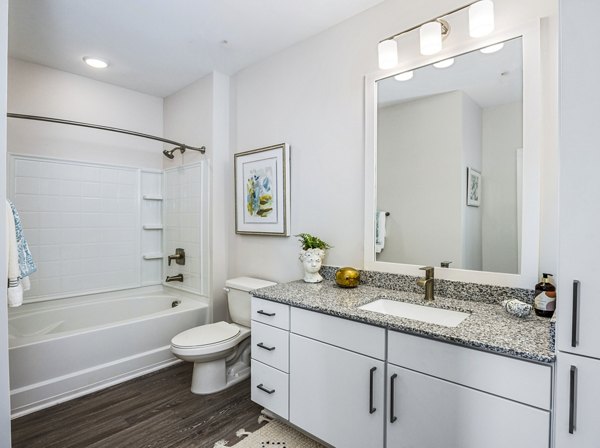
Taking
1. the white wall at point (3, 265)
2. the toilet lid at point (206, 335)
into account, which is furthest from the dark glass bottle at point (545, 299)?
the white wall at point (3, 265)

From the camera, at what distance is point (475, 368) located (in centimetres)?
115

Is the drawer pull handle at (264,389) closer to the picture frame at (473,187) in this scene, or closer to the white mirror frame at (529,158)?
the white mirror frame at (529,158)

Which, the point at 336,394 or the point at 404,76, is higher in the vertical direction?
the point at 404,76

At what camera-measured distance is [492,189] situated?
1581mm

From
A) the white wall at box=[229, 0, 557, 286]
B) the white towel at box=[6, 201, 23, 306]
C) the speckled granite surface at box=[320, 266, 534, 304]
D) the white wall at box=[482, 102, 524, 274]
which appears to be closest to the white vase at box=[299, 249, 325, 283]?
the white wall at box=[229, 0, 557, 286]

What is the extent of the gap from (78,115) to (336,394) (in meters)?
3.16

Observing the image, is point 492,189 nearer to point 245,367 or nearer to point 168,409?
point 245,367

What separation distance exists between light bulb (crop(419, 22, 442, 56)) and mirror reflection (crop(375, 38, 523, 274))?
13 centimetres

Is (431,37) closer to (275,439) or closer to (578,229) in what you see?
(578,229)

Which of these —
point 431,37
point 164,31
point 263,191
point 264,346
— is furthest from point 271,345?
point 164,31

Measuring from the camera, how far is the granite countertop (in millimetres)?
1094

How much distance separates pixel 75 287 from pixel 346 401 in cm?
269

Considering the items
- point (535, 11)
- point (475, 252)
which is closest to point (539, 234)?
point (475, 252)

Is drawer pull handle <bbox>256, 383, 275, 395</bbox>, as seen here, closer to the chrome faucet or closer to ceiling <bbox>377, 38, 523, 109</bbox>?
the chrome faucet
